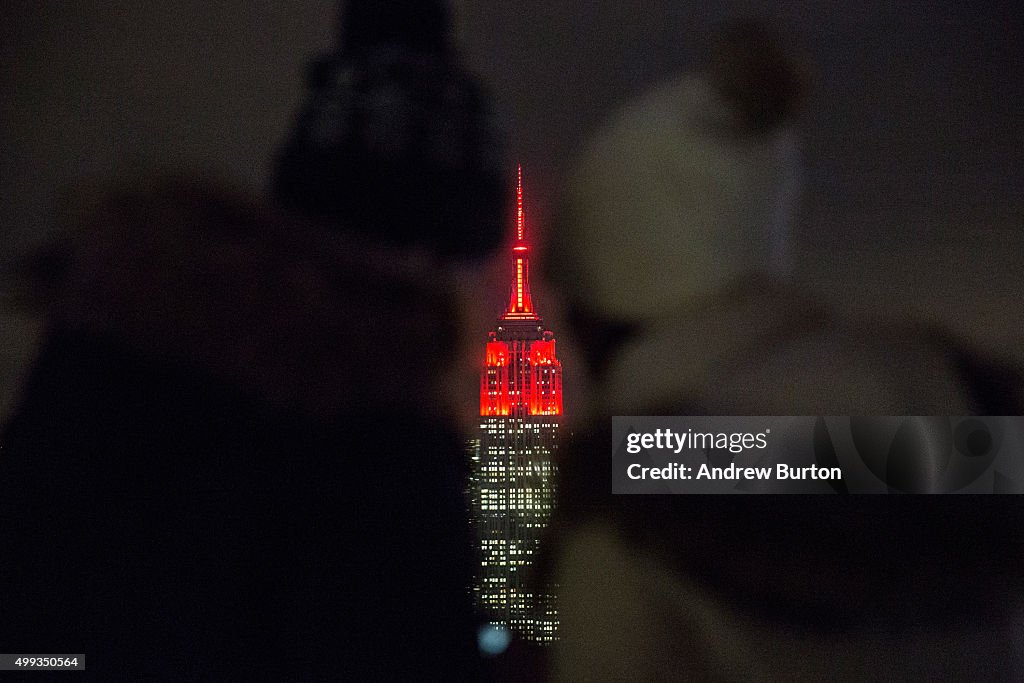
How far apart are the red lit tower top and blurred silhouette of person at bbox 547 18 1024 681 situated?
77 mm

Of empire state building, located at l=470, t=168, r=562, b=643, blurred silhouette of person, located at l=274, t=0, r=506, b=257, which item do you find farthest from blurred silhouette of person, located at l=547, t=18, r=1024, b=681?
blurred silhouette of person, located at l=274, t=0, r=506, b=257

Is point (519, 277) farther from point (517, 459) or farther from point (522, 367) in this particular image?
point (517, 459)

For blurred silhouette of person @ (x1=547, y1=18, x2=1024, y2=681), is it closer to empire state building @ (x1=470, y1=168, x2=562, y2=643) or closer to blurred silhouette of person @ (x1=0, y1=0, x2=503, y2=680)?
empire state building @ (x1=470, y1=168, x2=562, y2=643)

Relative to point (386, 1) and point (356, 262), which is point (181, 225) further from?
point (386, 1)

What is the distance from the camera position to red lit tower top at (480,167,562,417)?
2.23 meters

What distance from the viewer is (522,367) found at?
2.23 m

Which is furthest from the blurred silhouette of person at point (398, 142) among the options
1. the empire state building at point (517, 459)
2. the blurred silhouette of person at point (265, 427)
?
the empire state building at point (517, 459)

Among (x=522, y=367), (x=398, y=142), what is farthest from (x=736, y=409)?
(x=398, y=142)

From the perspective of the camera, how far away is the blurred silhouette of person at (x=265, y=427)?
222cm

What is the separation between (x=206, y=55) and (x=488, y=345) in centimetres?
90

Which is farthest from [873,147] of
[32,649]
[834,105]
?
[32,649]

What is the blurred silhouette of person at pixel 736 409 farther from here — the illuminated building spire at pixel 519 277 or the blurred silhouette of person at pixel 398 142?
the blurred silhouette of person at pixel 398 142

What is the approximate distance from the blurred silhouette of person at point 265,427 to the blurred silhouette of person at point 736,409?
0.27 m

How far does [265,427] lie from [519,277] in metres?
0.64
